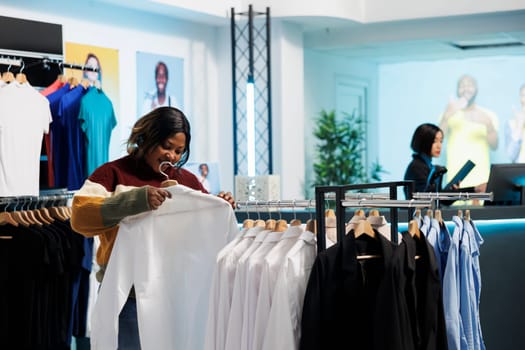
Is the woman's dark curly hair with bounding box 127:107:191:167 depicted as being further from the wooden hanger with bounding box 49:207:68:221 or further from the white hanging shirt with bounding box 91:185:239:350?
the wooden hanger with bounding box 49:207:68:221

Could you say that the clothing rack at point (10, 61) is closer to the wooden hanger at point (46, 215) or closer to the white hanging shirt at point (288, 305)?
the wooden hanger at point (46, 215)

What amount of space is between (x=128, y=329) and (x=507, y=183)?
3.26 meters

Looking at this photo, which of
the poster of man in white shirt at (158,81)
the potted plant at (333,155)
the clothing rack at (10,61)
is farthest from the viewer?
the potted plant at (333,155)

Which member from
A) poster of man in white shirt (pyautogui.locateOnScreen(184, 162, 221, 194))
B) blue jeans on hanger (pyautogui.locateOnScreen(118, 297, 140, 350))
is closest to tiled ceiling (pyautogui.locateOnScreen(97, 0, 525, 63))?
poster of man in white shirt (pyautogui.locateOnScreen(184, 162, 221, 194))

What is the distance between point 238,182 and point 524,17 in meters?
3.26

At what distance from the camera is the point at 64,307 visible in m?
5.04

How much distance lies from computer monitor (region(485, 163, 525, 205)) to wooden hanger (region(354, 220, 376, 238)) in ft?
9.93

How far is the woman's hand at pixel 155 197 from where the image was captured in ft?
10.4

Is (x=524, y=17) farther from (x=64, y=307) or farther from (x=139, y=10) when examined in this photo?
(x=64, y=307)

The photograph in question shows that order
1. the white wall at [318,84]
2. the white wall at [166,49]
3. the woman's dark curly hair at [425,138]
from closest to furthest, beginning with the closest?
the woman's dark curly hair at [425,138], the white wall at [166,49], the white wall at [318,84]

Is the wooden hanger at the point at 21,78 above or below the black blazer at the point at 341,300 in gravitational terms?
above

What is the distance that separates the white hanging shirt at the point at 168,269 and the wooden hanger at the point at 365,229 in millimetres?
620

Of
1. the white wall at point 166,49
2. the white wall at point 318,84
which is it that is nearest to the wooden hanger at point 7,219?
the white wall at point 166,49

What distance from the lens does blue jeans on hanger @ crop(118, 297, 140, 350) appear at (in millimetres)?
3410
